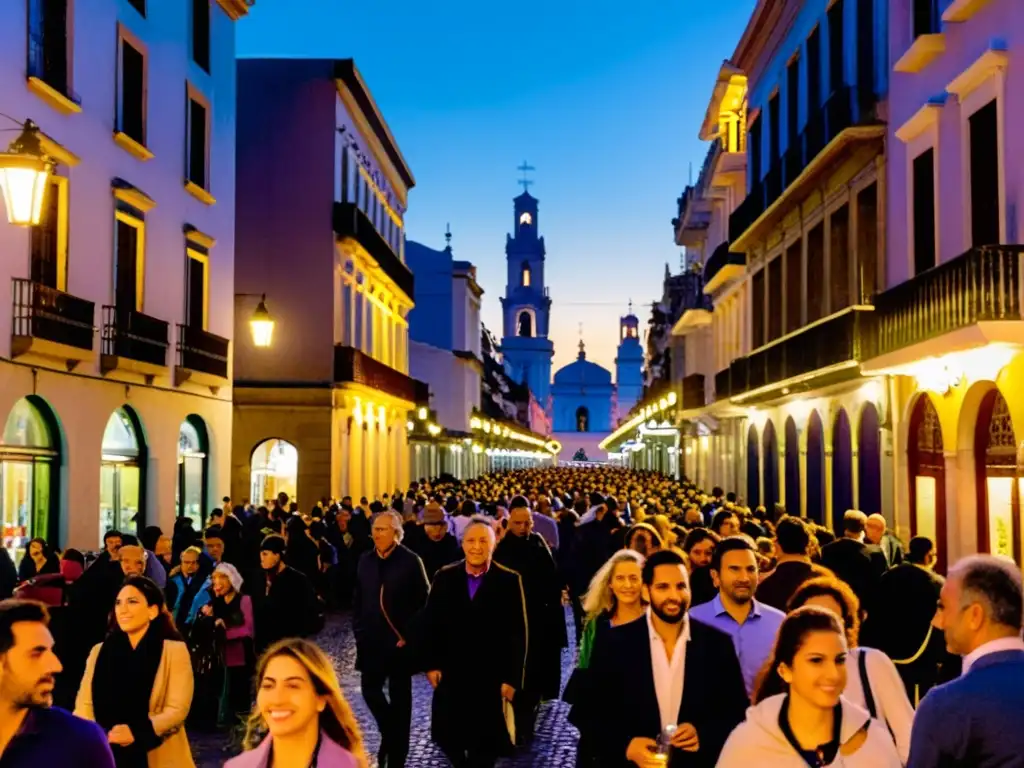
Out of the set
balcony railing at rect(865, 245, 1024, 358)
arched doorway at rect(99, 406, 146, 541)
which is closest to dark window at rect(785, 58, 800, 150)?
balcony railing at rect(865, 245, 1024, 358)

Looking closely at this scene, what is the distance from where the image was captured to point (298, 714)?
168 inches

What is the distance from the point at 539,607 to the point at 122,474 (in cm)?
1256

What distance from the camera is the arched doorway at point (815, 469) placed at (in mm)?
27609

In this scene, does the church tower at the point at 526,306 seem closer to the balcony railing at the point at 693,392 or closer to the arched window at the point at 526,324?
the arched window at the point at 526,324

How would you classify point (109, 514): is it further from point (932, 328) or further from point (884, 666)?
point (884, 666)

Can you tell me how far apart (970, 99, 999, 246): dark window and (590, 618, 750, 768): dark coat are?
1174 centimetres

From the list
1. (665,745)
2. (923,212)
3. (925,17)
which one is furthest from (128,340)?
(665,745)

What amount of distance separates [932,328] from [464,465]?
66.8 metres

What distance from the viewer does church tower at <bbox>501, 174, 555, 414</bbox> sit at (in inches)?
5979

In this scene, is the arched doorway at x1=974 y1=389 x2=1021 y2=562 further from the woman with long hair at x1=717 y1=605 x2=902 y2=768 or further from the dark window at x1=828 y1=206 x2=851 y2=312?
the woman with long hair at x1=717 y1=605 x2=902 y2=768

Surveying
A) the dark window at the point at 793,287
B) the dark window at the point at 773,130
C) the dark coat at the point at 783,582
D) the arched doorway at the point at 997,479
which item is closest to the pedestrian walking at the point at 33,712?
the dark coat at the point at 783,582

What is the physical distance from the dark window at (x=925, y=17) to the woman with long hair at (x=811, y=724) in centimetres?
1594

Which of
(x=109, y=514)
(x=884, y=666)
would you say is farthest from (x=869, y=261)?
(x=884, y=666)

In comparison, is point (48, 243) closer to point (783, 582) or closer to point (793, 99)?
point (783, 582)
